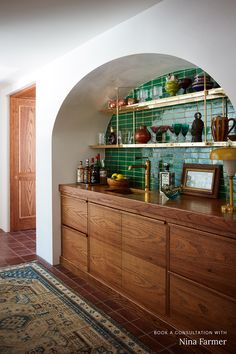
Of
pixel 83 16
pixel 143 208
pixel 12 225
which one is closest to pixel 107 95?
pixel 83 16

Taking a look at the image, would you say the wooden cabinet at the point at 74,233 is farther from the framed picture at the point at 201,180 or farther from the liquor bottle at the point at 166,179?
the framed picture at the point at 201,180

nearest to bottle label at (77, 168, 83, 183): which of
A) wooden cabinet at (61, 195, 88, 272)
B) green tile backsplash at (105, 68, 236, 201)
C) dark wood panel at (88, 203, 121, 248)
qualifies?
wooden cabinet at (61, 195, 88, 272)

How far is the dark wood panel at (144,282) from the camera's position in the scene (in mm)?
2508

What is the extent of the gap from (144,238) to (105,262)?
683 mm

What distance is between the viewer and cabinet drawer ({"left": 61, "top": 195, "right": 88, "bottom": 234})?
11.3 ft

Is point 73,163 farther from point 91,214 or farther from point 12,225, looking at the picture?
point 12,225

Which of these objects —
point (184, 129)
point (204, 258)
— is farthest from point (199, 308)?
point (184, 129)

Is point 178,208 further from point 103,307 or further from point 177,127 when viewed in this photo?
point 103,307

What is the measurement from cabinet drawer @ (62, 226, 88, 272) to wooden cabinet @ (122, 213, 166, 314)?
69 cm

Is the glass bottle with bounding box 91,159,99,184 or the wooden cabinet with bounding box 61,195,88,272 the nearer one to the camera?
the wooden cabinet with bounding box 61,195,88,272

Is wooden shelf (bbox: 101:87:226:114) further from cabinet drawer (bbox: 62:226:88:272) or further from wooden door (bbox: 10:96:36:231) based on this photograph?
wooden door (bbox: 10:96:36:231)

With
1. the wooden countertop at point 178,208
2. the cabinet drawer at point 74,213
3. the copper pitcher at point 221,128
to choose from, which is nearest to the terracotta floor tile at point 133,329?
the wooden countertop at point 178,208

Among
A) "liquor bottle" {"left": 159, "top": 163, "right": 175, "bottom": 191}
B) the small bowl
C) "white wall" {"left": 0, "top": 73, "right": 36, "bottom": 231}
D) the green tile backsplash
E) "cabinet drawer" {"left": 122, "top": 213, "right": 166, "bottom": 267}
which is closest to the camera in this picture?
"cabinet drawer" {"left": 122, "top": 213, "right": 166, "bottom": 267}

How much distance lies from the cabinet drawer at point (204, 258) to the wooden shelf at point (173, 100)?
3.29ft
